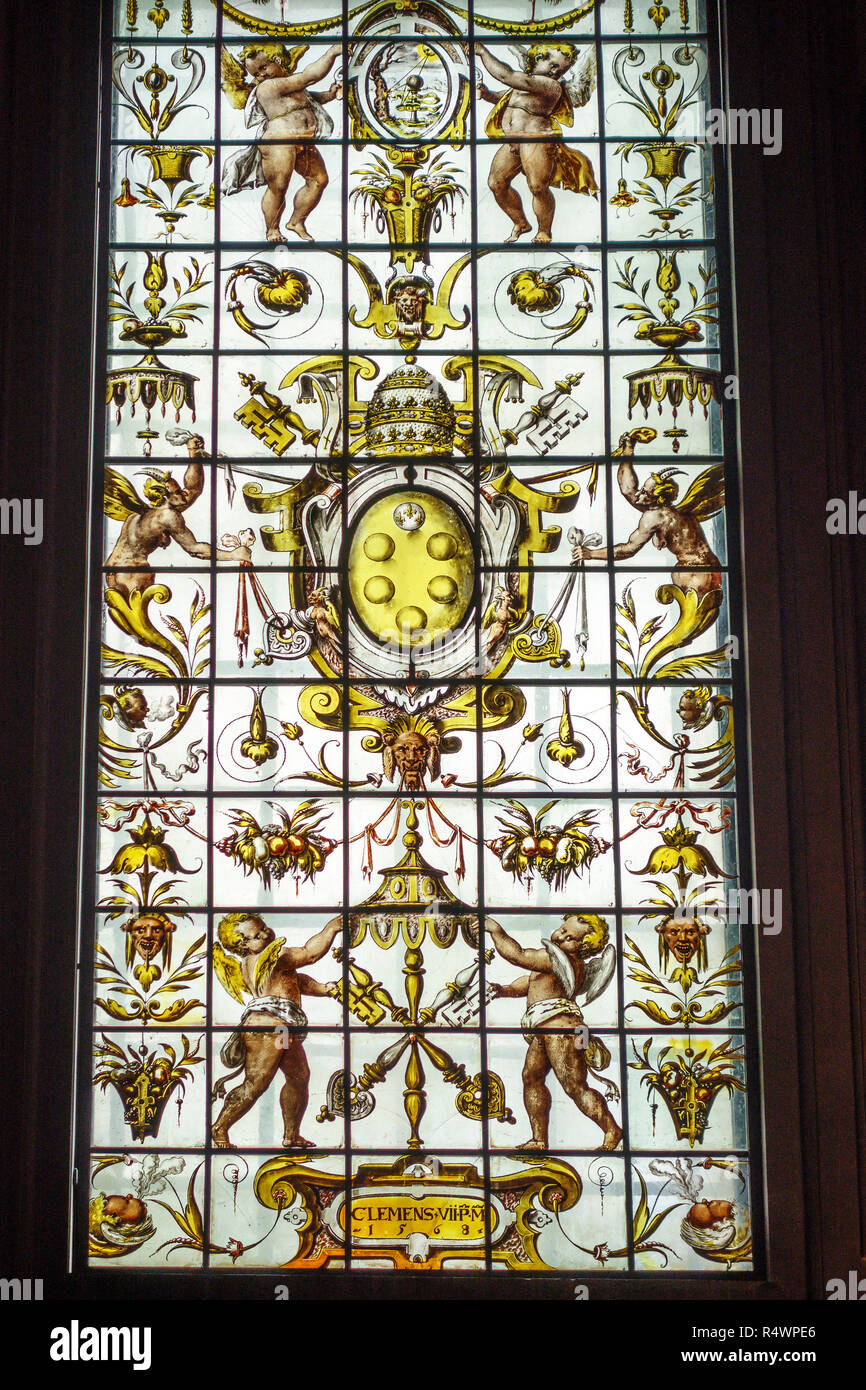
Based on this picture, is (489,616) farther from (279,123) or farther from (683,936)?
(279,123)

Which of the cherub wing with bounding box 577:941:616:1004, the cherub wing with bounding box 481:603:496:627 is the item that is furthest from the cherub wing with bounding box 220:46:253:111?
the cherub wing with bounding box 577:941:616:1004

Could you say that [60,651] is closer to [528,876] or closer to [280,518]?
[280,518]

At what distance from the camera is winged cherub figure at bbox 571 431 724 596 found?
2682 millimetres

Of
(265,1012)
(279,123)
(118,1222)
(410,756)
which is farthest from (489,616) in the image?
(118,1222)

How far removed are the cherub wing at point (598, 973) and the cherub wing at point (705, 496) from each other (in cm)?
100

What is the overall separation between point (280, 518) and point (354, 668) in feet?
1.27

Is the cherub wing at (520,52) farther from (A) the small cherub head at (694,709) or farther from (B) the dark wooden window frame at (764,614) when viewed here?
(A) the small cherub head at (694,709)

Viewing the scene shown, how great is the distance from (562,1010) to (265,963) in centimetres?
66

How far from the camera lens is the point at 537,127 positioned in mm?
2785

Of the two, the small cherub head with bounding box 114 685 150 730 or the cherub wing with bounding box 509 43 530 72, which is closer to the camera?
the small cherub head with bounding box 114 685 150 730

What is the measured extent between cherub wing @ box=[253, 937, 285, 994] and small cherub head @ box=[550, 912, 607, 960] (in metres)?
0.60

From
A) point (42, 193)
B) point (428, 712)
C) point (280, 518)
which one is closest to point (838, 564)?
point (428, 712)

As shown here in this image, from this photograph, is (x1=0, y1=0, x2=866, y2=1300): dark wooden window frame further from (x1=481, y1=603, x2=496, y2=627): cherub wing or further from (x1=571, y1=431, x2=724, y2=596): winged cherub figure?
(x1=481, y1=603, x2=496, y2=627): cherub wing

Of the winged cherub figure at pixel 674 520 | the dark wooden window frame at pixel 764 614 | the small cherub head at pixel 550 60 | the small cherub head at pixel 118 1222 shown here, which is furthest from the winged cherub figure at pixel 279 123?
the small cherub head at pixel 118 1222
